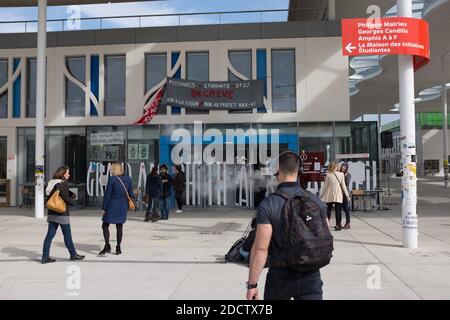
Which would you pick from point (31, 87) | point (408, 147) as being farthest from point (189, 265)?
point (31, 87)

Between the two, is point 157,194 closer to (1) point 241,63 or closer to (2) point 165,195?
(2) point 165,195

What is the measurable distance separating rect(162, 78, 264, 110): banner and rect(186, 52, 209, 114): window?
0.53 metres

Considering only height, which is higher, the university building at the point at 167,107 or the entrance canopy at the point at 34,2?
the entrance canopy at the point at 34,2

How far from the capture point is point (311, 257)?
3422mm

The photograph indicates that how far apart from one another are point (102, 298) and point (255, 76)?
1443 centimetres

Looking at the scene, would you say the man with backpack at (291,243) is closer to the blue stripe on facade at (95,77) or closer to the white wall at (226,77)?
the white wall at (226,77)

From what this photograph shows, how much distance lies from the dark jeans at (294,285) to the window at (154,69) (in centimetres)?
1696

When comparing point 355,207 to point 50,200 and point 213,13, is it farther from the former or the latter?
point 50,200

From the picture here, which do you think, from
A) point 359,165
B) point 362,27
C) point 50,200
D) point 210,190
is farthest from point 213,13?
point 50,200

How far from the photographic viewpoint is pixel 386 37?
1007 cm

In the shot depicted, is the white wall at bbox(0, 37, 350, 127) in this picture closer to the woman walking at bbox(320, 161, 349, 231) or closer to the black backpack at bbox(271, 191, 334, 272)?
the woman walking at bbox(320, 161, 349, 231)

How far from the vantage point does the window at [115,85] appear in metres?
20.0

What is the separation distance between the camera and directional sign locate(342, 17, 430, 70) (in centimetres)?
1002

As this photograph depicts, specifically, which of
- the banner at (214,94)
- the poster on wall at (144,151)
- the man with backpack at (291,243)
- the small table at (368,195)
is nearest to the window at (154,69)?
the banner at (214,94)
